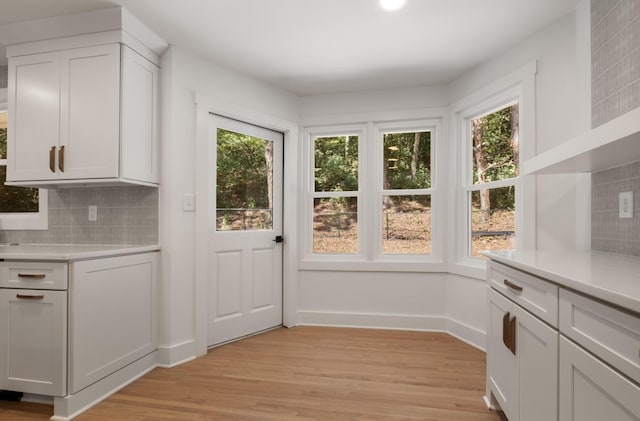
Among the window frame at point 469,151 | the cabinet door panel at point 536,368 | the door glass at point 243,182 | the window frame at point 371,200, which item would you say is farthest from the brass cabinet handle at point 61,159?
the window frame at point 469,151

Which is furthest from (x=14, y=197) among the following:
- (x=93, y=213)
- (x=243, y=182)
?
(x=243, y=182)

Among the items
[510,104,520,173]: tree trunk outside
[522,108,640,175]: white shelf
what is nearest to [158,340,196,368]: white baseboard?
[522,108,640,175]: white shelf

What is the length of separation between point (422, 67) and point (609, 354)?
288cm

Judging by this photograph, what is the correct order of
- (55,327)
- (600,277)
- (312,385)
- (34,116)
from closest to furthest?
(600,277), (55,327), (312,385), (34,116)

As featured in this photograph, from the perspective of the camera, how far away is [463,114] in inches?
141

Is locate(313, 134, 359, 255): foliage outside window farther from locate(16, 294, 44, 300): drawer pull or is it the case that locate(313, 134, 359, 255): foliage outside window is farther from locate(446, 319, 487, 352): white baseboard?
locate(16, 294, 44, 300): drawer pull

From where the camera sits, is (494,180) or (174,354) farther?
(494,180)

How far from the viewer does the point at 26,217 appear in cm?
320

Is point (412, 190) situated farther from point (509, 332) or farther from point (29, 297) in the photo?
point (29, 297)

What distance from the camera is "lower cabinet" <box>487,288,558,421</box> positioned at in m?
1.35

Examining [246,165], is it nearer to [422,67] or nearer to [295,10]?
[295,10]

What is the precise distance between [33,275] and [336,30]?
243 centimetres

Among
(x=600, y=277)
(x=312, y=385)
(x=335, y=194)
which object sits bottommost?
(x=312, y=385)

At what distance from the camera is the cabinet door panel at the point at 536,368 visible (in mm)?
1321
